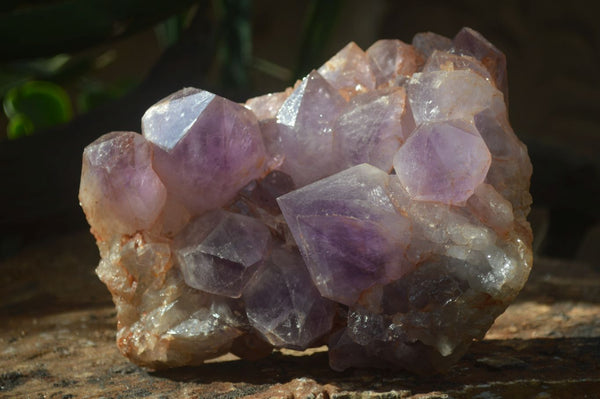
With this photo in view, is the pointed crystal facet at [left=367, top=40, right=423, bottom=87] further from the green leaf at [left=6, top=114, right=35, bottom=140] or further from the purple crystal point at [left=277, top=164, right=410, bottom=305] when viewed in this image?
the green leaf at [left=6, top=114, right=35, bottom=140]

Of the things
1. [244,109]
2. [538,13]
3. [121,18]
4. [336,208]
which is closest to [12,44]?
[121,18]

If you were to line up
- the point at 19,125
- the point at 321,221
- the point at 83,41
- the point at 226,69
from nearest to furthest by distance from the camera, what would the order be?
the point at 321,221
the point at 83,41
the point at 19,125
the point at 226,69

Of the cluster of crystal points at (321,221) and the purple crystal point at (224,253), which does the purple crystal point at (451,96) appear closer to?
the cluster of crystal points at (321,221)

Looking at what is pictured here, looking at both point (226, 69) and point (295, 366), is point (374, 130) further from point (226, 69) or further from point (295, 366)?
point (226, 69)

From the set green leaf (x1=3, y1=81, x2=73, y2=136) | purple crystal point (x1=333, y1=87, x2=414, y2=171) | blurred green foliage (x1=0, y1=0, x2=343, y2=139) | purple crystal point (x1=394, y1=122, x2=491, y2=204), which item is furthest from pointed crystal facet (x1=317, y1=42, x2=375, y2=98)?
green leaf (x1=3, y1=81, x2=73, y2=136)

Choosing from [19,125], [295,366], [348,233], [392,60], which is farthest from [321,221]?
[19,125]

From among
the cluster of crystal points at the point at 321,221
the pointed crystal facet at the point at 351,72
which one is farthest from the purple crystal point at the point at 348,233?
the pointed crystal facet at the point at 351,72
